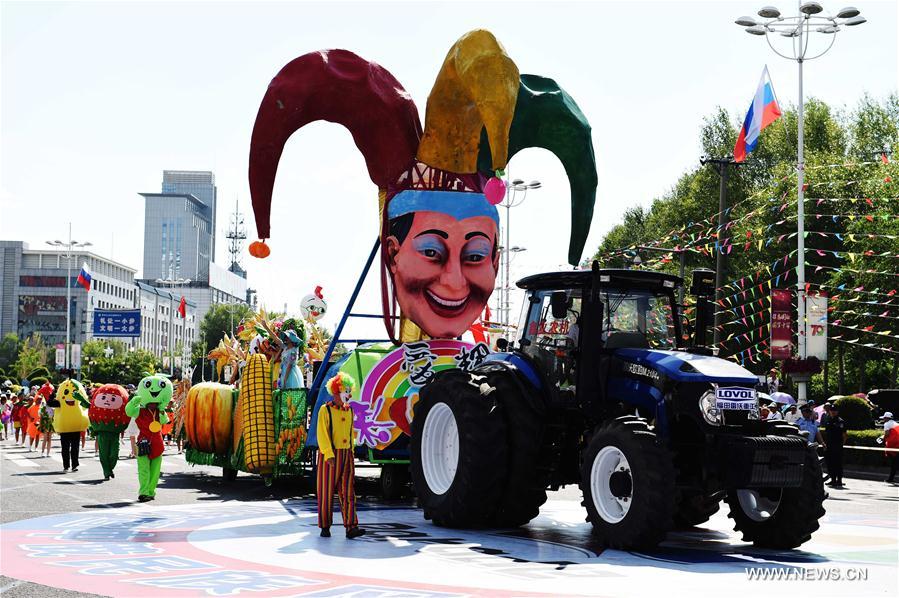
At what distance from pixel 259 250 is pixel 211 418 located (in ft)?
13.6

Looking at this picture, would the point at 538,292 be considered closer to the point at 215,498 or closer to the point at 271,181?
the point at 271,181

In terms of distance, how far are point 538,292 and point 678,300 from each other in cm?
202

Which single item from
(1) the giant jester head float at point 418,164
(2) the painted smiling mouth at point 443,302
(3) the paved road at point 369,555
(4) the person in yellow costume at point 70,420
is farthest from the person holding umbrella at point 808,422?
(4) the person in yellow costume at point 70,420

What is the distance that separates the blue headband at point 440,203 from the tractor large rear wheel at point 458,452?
130 inches

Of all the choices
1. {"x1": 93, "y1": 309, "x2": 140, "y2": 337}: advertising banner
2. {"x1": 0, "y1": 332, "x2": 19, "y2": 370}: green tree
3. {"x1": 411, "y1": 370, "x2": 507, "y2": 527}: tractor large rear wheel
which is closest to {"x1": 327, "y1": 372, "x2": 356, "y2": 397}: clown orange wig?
{"x1": 411, "y1": 370, "x2": 507, "y2": 527}: tractor large rear wheel

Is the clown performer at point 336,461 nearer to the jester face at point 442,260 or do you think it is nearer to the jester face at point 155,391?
the jester face at point 442,260

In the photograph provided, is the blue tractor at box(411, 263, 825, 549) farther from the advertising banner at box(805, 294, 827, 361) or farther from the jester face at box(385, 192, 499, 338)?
the advertising banner at box(805, 294, 827, 361)

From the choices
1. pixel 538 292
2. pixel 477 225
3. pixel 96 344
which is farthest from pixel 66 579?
pixel 96 344

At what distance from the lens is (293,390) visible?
1739cm

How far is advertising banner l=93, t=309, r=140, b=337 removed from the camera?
221 feet

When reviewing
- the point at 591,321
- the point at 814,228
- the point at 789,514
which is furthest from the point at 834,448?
the point at 814,228

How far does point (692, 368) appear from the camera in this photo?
36.0 ft

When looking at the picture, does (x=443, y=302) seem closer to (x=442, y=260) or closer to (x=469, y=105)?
(x=442, y=260)

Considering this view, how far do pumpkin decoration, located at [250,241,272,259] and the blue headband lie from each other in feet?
6.46
